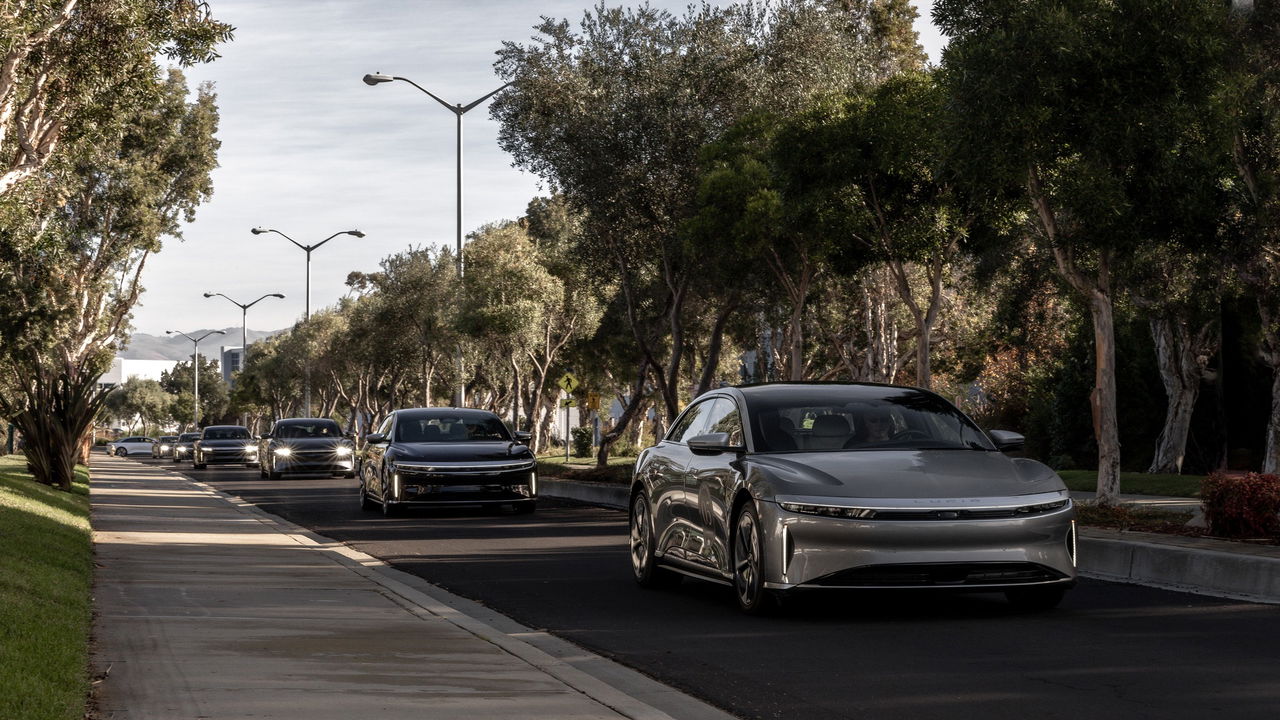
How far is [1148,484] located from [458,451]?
12.1 m

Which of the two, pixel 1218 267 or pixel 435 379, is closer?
pixel 1218 267

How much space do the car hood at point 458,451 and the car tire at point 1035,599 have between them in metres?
11.9

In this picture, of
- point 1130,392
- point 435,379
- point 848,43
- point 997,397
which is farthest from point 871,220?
point 435,379

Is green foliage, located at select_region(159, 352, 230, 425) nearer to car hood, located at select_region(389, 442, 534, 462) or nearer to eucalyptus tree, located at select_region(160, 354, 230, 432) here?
eucalyptus tree, located at select_region(160, 354, 230, 432)

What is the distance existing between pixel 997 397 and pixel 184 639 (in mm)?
42406

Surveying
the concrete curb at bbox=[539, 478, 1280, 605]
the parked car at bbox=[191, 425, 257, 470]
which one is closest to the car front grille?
the concrete curb at bbox=[539, 478, 1280, 605]

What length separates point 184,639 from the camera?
911 cm

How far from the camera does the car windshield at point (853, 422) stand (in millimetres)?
10656

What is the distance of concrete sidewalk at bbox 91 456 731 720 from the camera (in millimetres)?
7051

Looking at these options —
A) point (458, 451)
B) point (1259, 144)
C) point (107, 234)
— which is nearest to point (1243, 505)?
point (1259, 144)

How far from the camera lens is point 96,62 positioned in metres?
20.4

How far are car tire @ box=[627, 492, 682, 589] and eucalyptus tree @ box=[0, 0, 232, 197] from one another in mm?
10515

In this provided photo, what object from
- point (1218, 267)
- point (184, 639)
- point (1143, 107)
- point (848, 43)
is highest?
point (848, 43)

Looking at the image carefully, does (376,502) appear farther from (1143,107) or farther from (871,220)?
(1143,107)
